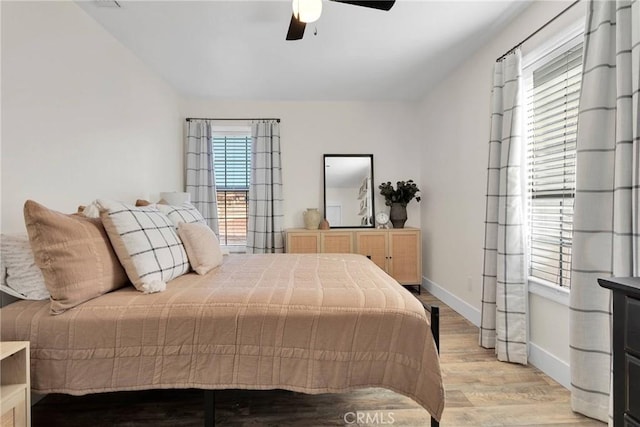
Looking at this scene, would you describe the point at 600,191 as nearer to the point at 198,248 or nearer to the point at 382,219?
the point at 198,248

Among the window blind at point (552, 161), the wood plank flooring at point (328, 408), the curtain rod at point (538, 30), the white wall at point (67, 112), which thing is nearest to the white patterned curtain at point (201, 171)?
the white wall at point (67, 112)

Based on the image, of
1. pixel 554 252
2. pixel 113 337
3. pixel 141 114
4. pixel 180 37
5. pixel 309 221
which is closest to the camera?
pixel 113 337

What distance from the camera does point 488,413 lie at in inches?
66.3

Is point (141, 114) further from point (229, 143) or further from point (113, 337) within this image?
point (113, 337)

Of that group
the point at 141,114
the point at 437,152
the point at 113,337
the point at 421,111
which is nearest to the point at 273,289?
the point at 113,337

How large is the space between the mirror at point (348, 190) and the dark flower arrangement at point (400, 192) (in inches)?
8.9

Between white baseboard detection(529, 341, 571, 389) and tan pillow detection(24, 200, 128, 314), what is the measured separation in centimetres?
268

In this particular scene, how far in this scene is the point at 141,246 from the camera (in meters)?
1.65

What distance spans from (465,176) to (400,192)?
1.08 meters

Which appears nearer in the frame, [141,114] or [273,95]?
[141,114]

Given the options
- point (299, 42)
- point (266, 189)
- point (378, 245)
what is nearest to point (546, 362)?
point (378, 245)

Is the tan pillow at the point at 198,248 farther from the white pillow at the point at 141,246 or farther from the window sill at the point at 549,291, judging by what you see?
the window sill at the point at 549,291

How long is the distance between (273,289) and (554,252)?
6.18 ft

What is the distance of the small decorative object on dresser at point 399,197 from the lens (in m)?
4.11
